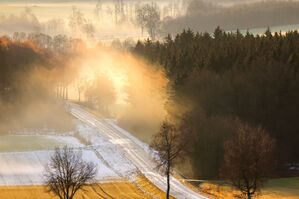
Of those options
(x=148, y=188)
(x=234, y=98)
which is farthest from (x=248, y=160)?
(x=234, y=98)

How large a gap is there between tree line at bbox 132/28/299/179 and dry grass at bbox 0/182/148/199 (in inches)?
378

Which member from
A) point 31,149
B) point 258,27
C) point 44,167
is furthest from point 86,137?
point 258,27

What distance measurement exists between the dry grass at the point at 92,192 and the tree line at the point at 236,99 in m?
9.61

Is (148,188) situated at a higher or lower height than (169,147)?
lower

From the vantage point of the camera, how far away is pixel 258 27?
150 m

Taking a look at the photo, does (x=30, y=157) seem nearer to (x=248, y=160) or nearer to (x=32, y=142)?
(x=32, y=142)

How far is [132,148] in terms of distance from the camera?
3447 inches

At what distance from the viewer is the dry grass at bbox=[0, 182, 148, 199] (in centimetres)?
6209

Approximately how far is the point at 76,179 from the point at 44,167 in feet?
67.9

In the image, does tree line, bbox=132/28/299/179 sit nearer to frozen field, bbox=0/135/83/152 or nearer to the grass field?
the grass field

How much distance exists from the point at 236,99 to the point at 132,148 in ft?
58.1

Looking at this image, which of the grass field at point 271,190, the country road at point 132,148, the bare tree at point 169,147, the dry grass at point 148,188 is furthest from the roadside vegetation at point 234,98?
the dry grass at point 148,188

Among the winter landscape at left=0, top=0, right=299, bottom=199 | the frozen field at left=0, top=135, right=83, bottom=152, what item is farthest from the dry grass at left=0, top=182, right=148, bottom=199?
the frozen field at left=0, top=135, right=83, bottom=152

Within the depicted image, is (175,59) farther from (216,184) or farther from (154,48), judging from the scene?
(216,184)
